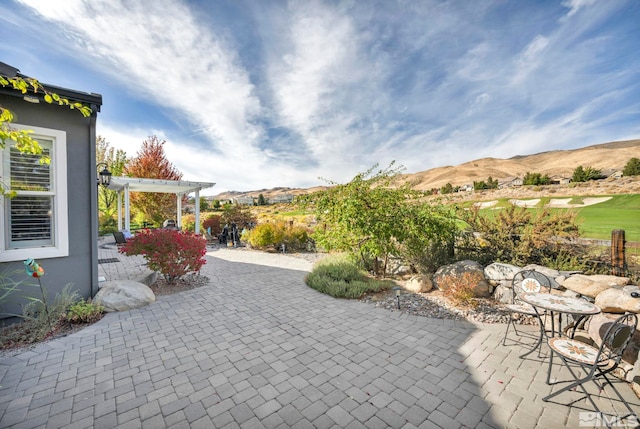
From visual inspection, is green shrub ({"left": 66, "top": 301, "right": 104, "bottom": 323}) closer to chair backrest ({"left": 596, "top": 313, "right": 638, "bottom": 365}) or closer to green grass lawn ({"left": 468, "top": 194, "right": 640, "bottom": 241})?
chair backrest ({"left": 596, "top": 313, "right": 638, "bottom": 365})

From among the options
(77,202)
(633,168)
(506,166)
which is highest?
(506,166)

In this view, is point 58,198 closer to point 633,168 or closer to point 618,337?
point 618,337

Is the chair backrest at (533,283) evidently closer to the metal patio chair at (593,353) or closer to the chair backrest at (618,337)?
the chair backrest at (618,337)

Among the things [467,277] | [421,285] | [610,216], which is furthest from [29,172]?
[610,216]

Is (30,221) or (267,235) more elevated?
(30,221)

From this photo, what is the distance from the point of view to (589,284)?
3.66 m

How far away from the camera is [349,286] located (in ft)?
17.4

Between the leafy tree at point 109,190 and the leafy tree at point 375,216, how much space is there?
1728 cm

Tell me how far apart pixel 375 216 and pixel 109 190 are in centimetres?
2060

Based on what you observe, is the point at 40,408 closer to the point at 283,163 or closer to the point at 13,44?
the point at 13,44

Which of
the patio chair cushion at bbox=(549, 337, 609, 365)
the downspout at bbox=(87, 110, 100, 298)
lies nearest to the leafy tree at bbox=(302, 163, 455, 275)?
the patio chair cushion at bbox=(549, 337, 609, 365)

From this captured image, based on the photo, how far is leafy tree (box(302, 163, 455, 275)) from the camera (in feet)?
17.7

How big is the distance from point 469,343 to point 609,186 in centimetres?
1878

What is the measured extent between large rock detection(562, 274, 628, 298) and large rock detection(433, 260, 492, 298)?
1.20 meters
